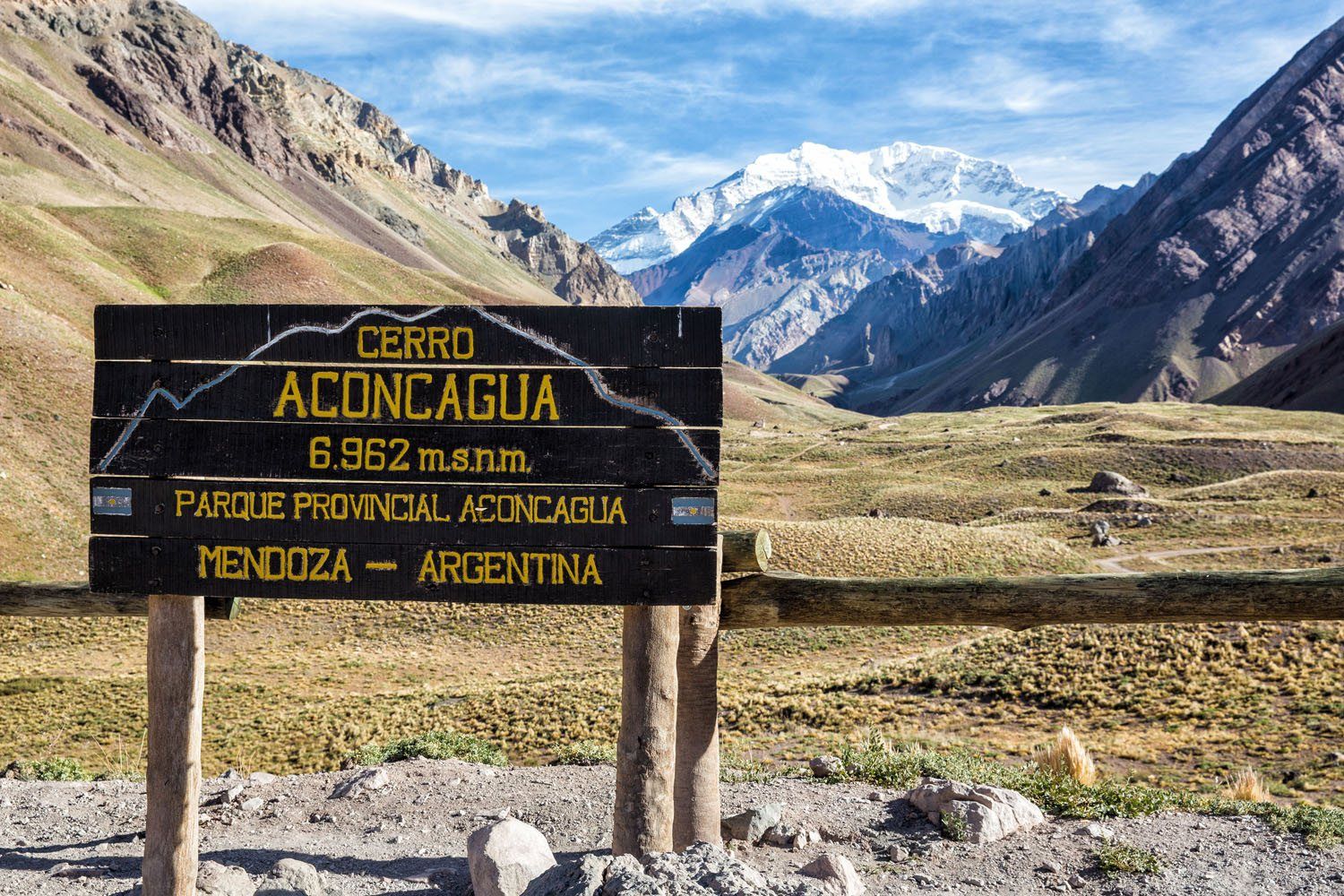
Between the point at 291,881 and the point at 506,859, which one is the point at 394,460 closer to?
the point at 506,859

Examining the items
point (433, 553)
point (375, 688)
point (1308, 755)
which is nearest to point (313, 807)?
point (433, 553)

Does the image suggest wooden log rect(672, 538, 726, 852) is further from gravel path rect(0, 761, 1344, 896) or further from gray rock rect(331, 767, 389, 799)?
gray rock rect(331, 767, 389, 799)

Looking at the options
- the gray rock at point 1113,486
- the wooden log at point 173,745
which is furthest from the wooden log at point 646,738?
the gray rock at point 1113,486

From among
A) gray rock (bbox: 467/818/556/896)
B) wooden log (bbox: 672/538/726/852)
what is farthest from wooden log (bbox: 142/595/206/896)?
wooden log (bbox: 672/538/726/852)

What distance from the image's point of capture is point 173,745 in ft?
20.5

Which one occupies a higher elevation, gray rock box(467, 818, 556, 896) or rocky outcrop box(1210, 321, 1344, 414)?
rocky outcrop box(1210, 321, 1344, 414)

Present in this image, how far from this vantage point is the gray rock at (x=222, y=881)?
6410mm

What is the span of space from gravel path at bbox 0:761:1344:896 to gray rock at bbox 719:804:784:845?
0.46 feet

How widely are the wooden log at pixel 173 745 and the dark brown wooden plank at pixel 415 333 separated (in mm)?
1746

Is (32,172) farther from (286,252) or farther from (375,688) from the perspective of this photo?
(375,688)

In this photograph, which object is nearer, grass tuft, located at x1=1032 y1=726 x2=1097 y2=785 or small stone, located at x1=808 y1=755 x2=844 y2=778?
grass tuft, located at x1=1032 y1=726 x2=1097 y2=785

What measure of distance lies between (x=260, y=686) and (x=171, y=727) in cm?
1980

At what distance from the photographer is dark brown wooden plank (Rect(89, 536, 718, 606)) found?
608 centimetres

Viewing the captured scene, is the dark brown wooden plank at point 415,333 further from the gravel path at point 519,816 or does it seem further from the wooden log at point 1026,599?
the gravel path at point 519,816
